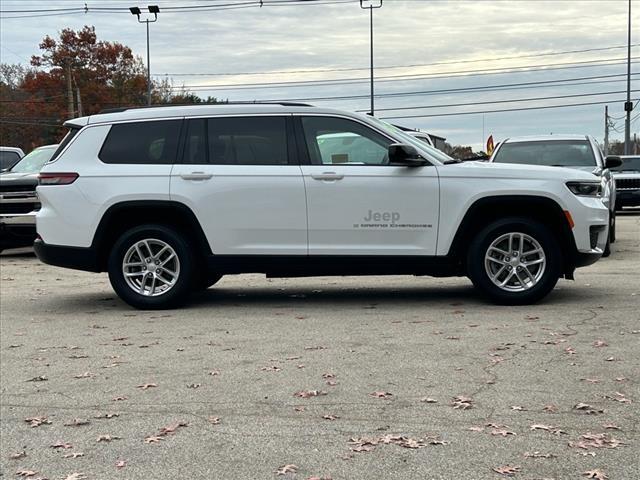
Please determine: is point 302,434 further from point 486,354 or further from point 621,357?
point 621,357

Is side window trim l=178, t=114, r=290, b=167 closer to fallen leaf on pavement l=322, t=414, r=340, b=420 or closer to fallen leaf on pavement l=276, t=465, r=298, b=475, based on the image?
fallen leaf on pavement l=322, t=414, r=340, b=420

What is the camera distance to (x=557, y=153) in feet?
39.0

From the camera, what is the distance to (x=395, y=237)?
7676 mm

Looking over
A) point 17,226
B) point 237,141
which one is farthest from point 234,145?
point 17,226

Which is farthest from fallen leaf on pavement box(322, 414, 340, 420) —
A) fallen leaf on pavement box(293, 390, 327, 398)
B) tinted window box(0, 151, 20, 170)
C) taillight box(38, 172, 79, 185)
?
tinted window box(0, 151, 20, 170)

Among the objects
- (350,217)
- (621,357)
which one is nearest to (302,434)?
(621,357)

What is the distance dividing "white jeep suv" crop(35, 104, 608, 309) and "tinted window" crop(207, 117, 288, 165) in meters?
0.01

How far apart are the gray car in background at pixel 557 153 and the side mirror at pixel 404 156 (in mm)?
4288

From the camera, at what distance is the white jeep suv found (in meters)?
7.60

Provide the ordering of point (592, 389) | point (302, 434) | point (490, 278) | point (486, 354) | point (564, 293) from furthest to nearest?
point (564, 293) < point (490, 278) < point (486, 354) < point (592, 389) < point (302, 434)

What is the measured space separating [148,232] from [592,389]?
187 inches

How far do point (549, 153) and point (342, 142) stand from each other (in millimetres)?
5275

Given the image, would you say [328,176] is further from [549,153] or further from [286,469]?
[549,153]

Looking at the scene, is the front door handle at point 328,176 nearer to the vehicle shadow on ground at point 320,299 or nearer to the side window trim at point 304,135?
the side window trim at point 304,135
